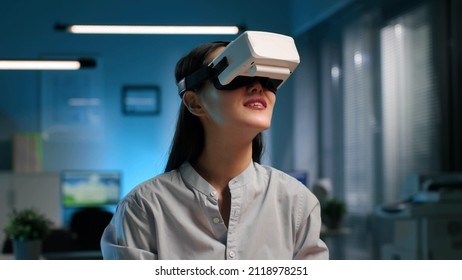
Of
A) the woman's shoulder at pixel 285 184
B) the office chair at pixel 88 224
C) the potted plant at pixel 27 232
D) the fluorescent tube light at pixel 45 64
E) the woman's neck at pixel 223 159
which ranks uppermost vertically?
the fluorescent tube light at pixel 45 64

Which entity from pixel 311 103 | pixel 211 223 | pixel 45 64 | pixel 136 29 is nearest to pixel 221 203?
pixel 211 223

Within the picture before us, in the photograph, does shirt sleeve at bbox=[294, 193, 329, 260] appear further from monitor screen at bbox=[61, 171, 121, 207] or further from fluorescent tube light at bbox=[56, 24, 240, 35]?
monitor screen at bbox=[61, 171, 121, 207]

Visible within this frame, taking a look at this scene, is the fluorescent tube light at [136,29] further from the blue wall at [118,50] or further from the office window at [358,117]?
the office window at [358,117]

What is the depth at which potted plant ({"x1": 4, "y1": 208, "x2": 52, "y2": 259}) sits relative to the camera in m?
2.53

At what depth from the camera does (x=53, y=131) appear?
4.25 metres

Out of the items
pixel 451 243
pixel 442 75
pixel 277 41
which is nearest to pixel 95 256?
pixel 451 243

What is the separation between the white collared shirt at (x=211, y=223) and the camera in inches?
35.5

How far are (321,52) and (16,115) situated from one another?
196 cm

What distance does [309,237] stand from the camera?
932mm

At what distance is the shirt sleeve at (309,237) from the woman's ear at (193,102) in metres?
0.19

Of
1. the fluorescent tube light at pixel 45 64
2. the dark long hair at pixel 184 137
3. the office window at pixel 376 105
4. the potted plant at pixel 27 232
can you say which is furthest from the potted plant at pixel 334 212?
the dark long hair at pixel 184 137

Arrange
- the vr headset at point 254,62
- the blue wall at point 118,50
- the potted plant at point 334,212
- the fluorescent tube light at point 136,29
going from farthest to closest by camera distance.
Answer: the potted plant at point 334,212, the blue wall at point 118,50, the fluorescent tube light at point 136,29, the vr headset at point 254,62

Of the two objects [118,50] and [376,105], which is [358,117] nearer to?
[376,105]
